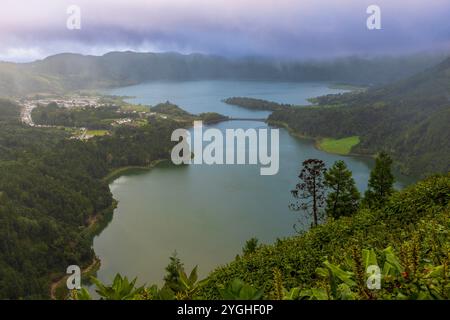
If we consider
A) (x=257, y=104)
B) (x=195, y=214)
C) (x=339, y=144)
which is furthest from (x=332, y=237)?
(x=257, y=104)

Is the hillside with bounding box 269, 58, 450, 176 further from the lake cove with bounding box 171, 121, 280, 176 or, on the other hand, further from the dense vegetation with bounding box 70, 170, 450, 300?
the dense vegetation with bounding box 70, 170, 450, 300

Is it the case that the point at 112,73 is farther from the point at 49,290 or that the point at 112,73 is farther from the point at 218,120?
the point at 49,290

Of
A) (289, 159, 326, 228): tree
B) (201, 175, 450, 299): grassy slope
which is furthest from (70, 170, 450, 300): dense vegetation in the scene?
(289, 159, 326, 228): tree

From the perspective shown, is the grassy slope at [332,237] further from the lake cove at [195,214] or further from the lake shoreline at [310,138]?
the lake shoreline at [310,138]

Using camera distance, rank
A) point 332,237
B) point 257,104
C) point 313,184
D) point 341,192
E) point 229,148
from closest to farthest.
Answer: point 332,237, point 313,184, point 341,192, point 229,148, point 257,104

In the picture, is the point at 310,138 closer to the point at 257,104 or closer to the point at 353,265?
the point at 257,104

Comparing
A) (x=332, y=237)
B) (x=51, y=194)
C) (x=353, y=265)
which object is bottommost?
(x=51, y=194)

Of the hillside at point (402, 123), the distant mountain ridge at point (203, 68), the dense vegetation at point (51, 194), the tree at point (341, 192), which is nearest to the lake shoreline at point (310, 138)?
the hillside at point (402, 123)
